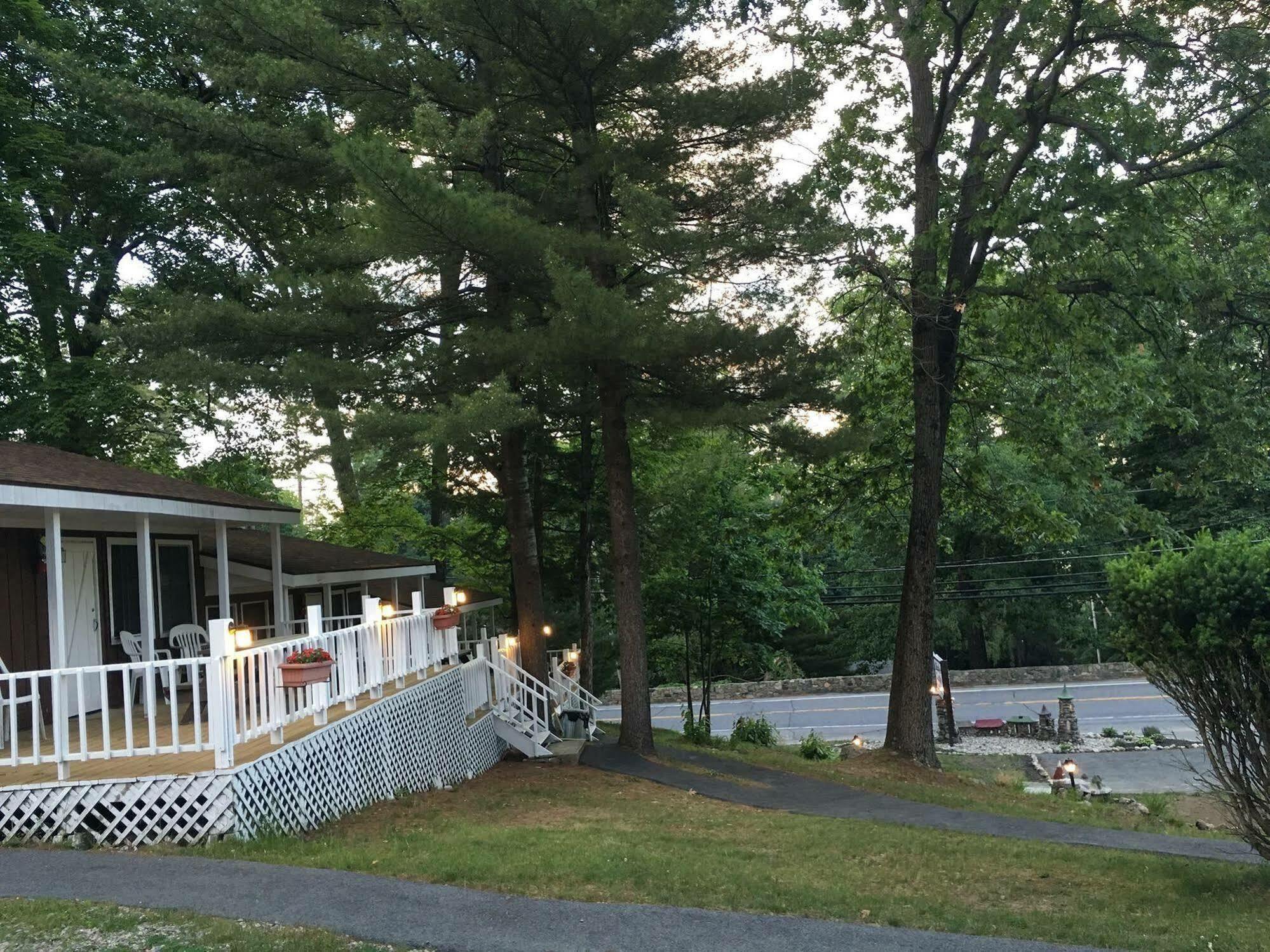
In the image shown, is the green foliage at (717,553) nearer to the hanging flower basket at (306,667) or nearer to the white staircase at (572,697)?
the white staircase at (572,697)

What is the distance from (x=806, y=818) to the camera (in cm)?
1045

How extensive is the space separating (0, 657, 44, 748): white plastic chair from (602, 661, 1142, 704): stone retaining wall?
83.4 feet

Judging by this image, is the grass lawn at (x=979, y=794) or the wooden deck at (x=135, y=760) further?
the grass lawn at (x=979, y=794)

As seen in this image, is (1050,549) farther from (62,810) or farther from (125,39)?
(62,810)

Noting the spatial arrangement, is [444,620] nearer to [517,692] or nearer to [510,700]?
Result: [510,700]

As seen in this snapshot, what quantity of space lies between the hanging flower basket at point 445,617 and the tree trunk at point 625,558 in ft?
8.17

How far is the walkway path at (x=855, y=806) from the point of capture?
376 inches

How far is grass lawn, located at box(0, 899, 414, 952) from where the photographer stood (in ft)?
16.2

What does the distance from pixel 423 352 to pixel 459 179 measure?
2529 mm

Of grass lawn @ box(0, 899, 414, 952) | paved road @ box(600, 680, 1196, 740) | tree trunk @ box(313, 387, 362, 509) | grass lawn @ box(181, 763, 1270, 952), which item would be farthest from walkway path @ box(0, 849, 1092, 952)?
paved road @ box(600, 680, 1196, 740)

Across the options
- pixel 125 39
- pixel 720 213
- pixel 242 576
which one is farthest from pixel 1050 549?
pixel 125 39

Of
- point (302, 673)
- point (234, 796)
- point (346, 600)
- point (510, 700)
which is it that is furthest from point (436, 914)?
point (346, 600)

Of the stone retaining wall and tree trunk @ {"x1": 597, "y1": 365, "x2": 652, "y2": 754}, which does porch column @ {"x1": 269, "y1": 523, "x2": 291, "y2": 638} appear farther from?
the stone retaining wall

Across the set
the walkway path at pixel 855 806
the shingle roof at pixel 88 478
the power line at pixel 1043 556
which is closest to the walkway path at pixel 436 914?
the shingle roof at pixel 88 478
